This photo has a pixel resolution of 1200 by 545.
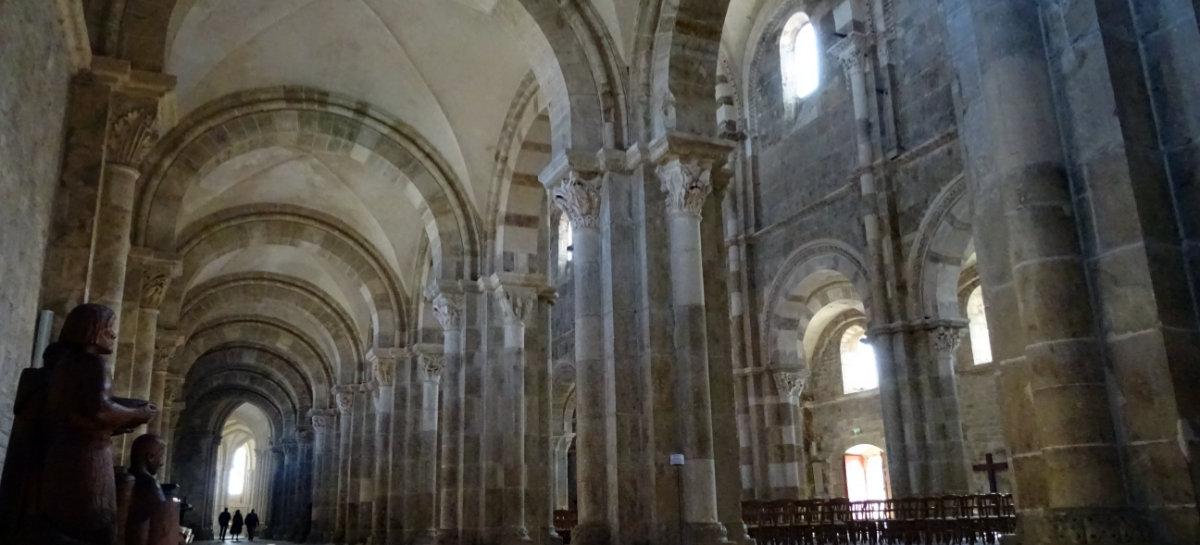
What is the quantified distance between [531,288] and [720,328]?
5743 mm

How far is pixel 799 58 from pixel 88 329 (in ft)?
57.7

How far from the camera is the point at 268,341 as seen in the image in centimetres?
3145

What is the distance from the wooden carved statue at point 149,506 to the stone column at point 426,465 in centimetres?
1192

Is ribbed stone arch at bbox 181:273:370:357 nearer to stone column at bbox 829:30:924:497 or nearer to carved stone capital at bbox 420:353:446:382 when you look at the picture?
carved stone capital at bbox 420:353:446:382

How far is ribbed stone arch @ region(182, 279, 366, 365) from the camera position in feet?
84.6

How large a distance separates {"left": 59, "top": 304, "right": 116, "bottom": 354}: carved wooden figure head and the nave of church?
20 millimetres

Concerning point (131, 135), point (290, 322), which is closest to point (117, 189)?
point (131, 135)

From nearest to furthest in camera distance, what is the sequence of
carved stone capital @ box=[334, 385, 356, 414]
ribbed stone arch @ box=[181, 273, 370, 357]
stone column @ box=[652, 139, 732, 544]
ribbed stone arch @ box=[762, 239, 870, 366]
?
stone column @ box=[652, 139, 732, 544] → ribbed stone arch @ box=[762, 239, 870, 366] → ribbed stone arch @ box=[181, 273, 370, 357] → carved stone capital @ box=[334, 385, 356, 414]

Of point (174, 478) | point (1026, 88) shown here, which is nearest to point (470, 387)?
point (1026, 88)

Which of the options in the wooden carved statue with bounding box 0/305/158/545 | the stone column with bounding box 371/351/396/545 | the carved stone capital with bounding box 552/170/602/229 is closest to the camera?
the wooden carved statue with bounding box 0/305/158/545

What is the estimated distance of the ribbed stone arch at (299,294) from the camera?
2574 centimetres

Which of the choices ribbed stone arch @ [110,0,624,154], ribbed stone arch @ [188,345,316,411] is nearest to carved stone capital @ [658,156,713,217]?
ribbed stone arch @ [110,0,624,154]

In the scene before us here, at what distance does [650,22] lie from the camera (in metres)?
11.0

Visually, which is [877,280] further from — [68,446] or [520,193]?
[68,446]
